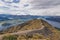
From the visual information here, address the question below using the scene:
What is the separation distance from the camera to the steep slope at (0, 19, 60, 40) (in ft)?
7.84

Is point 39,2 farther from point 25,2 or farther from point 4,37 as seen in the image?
point 4,37

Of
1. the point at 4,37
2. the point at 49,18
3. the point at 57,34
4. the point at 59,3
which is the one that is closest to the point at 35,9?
the point at 49,18

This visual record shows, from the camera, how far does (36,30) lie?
243 cm

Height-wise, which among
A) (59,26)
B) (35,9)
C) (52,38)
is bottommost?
(52,38)

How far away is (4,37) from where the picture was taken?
2352 millimetres

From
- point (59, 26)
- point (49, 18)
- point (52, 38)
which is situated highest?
point (49, 18)

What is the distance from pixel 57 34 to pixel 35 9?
635 millimetres

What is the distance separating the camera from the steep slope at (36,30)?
2.39 metres

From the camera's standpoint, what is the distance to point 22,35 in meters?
2.38

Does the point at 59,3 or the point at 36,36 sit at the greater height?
the point at 59,3

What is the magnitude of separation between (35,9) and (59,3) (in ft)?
1.56

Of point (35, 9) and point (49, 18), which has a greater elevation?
point (35, 9)

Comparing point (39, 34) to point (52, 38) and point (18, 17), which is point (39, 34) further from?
point (18, 17)

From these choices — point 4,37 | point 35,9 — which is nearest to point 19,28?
point 4,37
